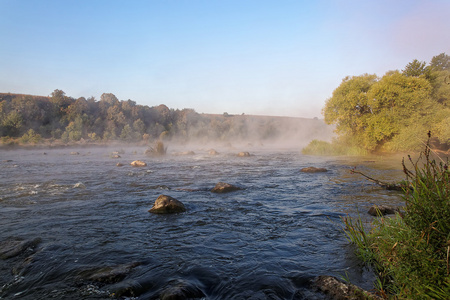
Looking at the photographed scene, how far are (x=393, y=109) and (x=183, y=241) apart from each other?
84.2ft

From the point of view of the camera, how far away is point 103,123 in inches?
2199

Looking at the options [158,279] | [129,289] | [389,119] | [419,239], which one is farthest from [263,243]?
[389,119]

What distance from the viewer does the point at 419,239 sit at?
2.96 meters

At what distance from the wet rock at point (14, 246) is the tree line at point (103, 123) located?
135 feet

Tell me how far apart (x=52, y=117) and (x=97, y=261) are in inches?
2266

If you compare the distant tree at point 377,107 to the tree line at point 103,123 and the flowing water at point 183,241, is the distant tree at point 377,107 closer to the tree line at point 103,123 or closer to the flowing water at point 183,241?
the flowing water at point 183,241

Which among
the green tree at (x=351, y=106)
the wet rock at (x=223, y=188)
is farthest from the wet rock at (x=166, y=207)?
the green tree at (x=351, y=106)

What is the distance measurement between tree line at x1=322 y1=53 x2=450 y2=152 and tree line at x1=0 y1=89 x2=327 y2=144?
35.5 metres

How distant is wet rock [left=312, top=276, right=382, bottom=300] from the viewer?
372 centimetres

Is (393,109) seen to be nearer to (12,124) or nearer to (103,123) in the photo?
(103,123)

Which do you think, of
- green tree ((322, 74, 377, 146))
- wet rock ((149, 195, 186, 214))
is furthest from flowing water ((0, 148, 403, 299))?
green tree ((322, 74, 377, 146))

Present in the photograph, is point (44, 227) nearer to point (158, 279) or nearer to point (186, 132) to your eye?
point (158, 279)

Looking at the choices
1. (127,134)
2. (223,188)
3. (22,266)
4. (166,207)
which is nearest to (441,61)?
(223,188)

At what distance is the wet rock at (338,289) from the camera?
3719 mm
